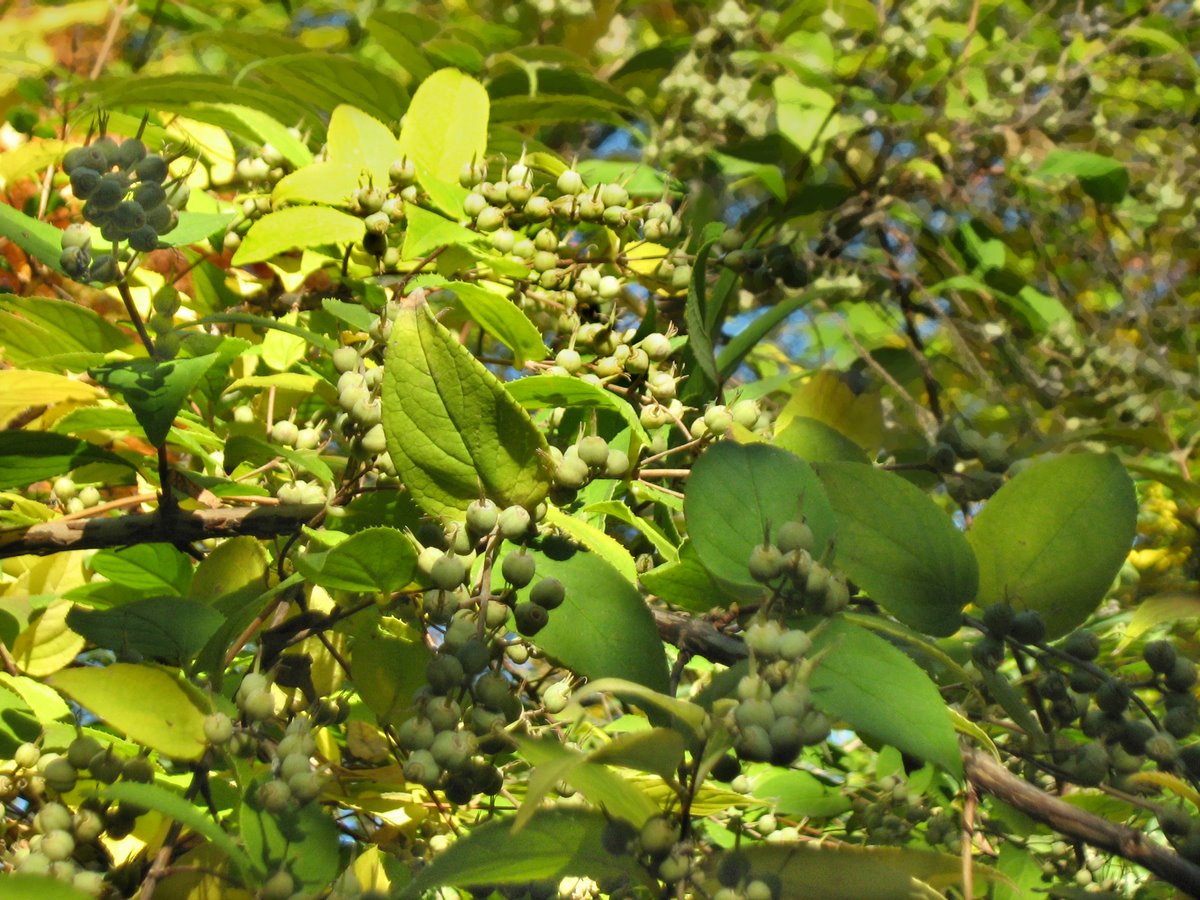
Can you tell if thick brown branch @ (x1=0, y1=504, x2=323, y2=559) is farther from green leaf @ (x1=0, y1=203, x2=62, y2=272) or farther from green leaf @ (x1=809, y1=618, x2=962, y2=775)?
green leaf @ (x1=809, y1=618, x2=962, y2=775)

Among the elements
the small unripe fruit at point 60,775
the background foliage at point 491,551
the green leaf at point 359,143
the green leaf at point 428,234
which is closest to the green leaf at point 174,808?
the background foliage at point 491,551

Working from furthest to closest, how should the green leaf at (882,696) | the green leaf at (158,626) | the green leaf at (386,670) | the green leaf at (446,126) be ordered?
the green leaf at (446,126), the green leaf at (386,670), the green leaf at (158,626), the green leaf at (882,696)

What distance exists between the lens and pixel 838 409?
3.10 feet

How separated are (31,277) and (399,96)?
17.2 inches

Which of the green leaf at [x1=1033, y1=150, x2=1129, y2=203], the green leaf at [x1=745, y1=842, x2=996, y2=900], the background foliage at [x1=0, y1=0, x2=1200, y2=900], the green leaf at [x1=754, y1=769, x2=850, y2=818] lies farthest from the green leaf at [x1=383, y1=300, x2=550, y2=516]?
the green leaf at [x1=1033, y1=150, x2=1129, y2=203]

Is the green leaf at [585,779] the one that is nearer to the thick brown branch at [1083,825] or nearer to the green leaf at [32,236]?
the thick brown branch at [1083,825]

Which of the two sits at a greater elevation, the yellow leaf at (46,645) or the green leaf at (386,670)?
the green leaf at (386,670)

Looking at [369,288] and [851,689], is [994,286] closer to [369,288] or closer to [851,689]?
[369,288]

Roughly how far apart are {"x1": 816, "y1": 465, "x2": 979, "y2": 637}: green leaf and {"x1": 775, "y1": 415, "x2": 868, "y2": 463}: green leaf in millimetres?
123

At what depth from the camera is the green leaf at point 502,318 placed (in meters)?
0.82

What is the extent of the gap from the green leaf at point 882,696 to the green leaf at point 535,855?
0.38 feet

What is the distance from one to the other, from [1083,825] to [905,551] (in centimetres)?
17

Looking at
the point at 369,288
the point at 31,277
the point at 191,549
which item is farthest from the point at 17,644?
the point at 31,277

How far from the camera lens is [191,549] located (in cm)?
81
